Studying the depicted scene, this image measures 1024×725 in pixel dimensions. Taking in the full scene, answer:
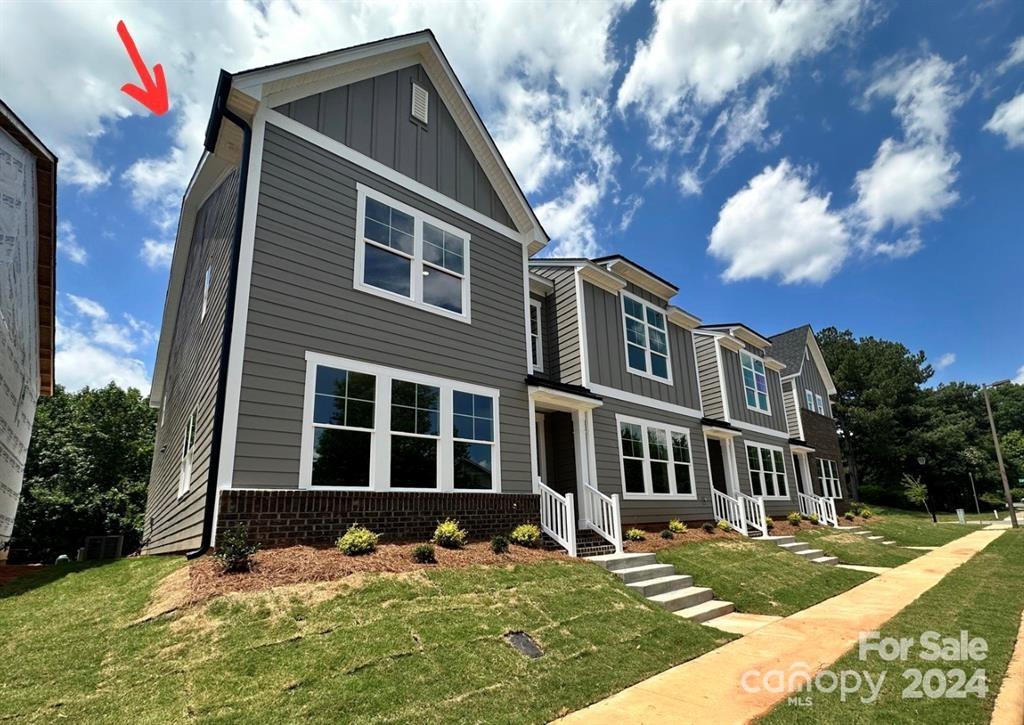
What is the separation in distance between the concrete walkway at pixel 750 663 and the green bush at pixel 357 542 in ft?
11.8

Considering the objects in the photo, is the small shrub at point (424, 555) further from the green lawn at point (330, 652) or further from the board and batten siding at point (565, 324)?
the board and batten siding at point (565, 324)

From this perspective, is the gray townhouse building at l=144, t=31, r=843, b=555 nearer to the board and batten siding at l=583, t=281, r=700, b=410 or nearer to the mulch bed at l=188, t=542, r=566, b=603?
the board and batten siding at l=583, t=281, r=700, b=410

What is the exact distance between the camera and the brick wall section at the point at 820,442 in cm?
2425

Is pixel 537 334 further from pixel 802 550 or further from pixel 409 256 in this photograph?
pixel 802 550

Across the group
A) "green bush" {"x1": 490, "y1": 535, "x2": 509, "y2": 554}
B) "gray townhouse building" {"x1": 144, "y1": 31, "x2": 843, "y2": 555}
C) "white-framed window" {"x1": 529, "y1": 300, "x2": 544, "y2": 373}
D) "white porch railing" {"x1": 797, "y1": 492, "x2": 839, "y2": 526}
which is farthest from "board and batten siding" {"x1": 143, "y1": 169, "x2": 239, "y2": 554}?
"white porch railing" {"x1": 797, "y1": 492, "x2": 839, "y2": 526}

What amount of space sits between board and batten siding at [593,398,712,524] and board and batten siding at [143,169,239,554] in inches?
320

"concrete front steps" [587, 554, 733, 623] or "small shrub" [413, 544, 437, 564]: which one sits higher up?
"small shrub" [413, 544, 437, 564]

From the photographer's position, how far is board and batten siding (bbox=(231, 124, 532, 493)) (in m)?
7.09

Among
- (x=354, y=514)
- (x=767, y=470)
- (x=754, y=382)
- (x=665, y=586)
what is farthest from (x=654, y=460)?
(x=354, y=514)

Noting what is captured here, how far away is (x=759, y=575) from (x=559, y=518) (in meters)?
4.17

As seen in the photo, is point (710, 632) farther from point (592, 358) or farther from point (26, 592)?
point (26, 592)

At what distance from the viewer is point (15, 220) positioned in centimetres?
991

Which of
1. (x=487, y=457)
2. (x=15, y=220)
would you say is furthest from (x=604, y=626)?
(x=15, y=220)

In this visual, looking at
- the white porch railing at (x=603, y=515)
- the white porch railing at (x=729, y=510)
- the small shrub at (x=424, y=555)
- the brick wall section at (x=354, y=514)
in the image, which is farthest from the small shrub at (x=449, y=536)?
the white porch railing at (x=729, y=510)
